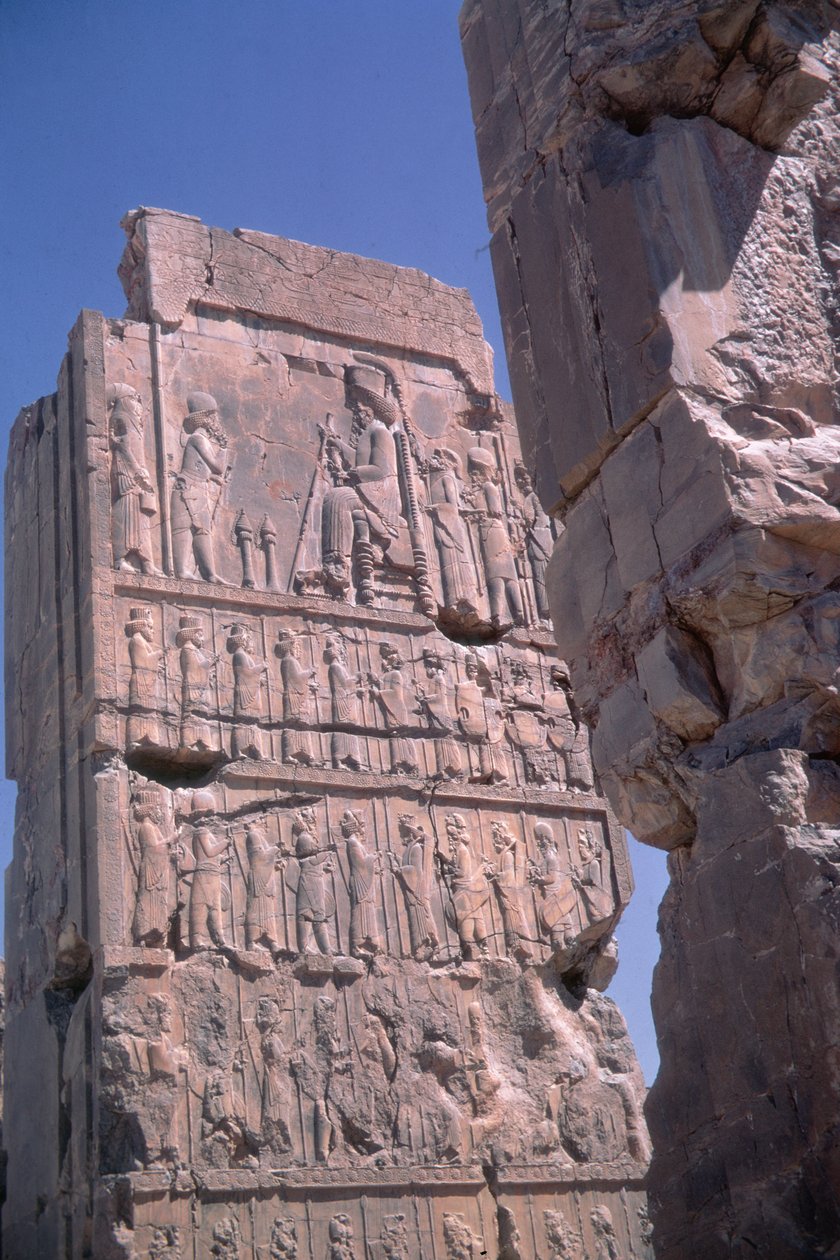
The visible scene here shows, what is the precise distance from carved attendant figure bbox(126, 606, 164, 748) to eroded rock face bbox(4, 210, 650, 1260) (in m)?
0.02

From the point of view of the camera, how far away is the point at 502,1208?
980 cm

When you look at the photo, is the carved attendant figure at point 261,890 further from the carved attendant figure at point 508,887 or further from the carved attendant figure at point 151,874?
the carved attendant figure at point 508,887

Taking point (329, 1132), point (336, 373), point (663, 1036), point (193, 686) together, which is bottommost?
point (663, 1036)

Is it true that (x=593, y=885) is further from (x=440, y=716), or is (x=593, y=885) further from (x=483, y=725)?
(x=440, y=716)

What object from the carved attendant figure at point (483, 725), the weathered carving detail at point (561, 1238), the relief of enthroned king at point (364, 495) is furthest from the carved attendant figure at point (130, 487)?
the weathered carving detail at point (561, 1238)

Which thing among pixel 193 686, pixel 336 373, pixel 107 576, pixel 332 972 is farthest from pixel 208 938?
pixel 336 373

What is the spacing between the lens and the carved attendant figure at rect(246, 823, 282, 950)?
9844 millimetres

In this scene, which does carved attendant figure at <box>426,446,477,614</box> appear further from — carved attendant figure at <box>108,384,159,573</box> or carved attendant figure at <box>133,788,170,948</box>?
carved attendant figure at <box>133,788,170,948</box>

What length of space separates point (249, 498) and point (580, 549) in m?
7.40

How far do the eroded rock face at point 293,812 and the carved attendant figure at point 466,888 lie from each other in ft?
0.07

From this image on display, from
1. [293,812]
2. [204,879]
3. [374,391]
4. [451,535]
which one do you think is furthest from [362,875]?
[374,391]

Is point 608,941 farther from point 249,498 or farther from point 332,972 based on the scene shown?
point 249,498

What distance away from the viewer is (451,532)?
39.2 feet

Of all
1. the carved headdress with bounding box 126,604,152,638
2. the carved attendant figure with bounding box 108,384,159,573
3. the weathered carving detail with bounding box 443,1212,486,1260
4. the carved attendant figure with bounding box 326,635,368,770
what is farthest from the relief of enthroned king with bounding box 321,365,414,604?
the weathered carving detail with bounding box 443,1212,486,1260
